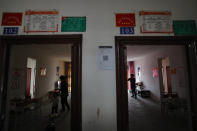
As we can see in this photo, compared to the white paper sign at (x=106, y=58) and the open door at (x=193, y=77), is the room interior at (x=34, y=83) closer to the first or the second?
the white paper sign at (x=106, y=58)

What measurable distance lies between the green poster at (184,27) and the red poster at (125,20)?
0.54m

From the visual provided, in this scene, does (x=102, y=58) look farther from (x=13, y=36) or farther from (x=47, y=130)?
(x=47, y=130)

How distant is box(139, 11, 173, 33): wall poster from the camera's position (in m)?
1.45

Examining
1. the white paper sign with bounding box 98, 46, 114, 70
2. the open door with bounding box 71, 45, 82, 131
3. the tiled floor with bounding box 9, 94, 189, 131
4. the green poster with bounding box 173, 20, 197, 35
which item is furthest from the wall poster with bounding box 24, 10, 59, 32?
the tiled floor with bounding box 9, 94, 189, 131

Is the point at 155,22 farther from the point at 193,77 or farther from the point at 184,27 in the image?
the point at 193,77

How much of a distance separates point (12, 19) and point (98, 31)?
1.11 metres

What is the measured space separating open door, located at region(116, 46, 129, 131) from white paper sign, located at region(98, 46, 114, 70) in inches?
2.9

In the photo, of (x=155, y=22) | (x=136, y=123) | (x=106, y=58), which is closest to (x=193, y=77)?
(x=155, y=22)

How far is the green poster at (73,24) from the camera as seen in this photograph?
1438 millimetres

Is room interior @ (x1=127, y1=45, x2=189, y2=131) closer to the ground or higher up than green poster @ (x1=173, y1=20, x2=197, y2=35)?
closer to the ground

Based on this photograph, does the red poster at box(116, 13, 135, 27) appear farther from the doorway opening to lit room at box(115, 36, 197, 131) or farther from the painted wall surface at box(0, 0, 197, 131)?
the doorway opening to lit room at box(115, 36, 197, 131)

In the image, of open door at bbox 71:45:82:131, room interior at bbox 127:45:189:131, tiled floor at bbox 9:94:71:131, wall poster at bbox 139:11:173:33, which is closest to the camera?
open door at bbox 71:45:82:131

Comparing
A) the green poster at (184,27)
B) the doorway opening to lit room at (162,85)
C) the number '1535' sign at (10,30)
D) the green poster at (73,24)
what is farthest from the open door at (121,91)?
the number '1535' sign at (10,30)

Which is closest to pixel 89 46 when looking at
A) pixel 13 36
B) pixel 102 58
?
pixel 102 58
